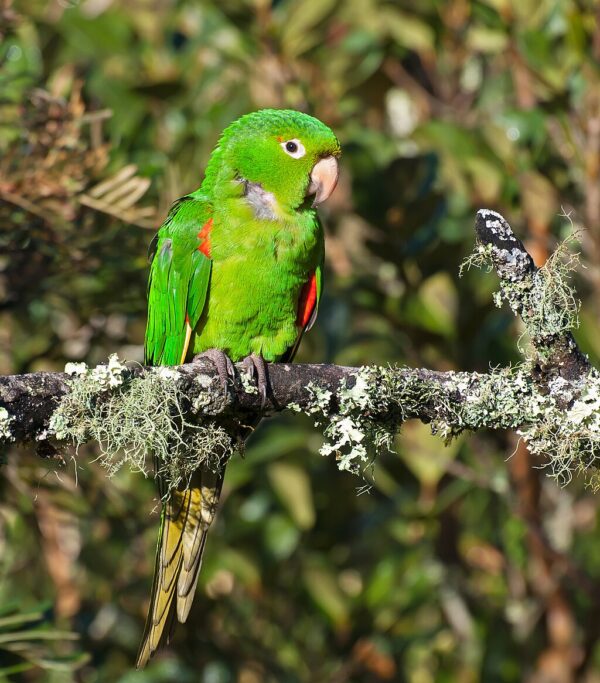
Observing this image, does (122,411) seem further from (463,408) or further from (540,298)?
(540,298)

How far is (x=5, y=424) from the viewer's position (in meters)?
1.70

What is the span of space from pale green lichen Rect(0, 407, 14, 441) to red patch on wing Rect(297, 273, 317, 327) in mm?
1443

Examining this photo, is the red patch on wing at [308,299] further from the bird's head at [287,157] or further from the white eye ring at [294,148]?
the white eye ring at [294,148]

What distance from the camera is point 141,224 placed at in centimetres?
288

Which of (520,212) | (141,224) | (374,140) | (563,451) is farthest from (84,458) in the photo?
(563,451)

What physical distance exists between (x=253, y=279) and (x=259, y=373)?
0.59m

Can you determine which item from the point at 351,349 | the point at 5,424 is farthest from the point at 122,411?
the point at 351,349

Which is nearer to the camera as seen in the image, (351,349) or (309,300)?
(309,300)

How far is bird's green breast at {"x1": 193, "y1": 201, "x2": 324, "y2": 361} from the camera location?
2.88 m

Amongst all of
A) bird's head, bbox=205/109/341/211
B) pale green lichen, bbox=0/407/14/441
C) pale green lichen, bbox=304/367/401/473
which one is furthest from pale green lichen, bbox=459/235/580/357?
bird's head, bbox=205/109/341/211

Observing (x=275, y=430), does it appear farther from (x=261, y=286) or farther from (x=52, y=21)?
(x=52, y=21)

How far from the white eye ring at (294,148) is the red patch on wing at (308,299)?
1.22 ft

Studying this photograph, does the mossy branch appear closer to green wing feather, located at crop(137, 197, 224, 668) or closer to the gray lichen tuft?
the gray lichen tuft

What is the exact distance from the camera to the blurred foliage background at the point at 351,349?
3.34 metres
